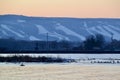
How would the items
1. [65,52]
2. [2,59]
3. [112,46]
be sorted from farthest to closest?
[112,46]
[65,52]
[2,59]

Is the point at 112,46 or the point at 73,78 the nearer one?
the point at 73,78

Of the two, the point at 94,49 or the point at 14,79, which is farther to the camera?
the point at 94,49

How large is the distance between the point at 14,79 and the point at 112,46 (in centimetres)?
12247

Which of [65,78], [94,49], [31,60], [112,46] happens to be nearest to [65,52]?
[94,49]

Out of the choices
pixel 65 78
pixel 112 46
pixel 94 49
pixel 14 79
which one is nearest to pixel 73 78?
pixel 65 78

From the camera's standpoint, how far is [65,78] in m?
45.1

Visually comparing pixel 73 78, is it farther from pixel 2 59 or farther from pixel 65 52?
pixel 65 52

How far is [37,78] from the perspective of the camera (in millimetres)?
44875

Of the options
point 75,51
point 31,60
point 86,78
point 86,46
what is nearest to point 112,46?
point 86,46

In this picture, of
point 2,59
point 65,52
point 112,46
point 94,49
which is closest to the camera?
point 2,59

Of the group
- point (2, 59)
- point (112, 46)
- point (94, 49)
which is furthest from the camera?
point (112, 46)

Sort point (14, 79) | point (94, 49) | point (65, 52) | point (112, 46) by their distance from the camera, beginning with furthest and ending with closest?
point (112, 46)
point (94, 49)
point (65, 52)
point (14, 79)

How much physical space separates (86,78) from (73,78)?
1.07 m

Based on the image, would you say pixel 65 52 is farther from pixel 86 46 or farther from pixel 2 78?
pixel 2 78
